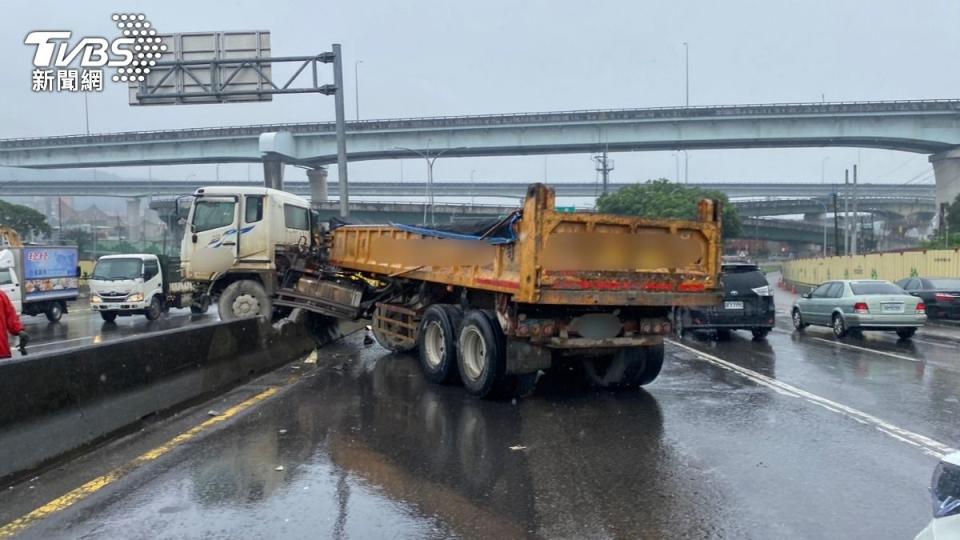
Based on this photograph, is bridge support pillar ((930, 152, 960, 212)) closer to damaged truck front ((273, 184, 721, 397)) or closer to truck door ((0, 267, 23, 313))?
damaged truck front ((273, 184, 721, 397))

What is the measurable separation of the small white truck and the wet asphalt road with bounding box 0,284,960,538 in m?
14.4

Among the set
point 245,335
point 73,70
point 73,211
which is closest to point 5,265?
point 73,70

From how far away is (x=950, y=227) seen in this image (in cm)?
5034

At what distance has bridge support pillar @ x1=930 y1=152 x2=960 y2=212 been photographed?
46688 mm

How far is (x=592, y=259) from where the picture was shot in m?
8.88

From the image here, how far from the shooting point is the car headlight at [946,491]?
2.89 m

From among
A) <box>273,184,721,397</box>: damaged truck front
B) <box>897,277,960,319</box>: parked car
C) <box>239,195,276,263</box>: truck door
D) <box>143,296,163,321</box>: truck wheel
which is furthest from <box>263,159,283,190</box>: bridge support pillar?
<box>273,184,721,397</box>: damaged truck front

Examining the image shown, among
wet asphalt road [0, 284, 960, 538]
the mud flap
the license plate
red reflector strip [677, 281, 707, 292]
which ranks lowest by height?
wet asphalt road [0, 284, 960, 538]

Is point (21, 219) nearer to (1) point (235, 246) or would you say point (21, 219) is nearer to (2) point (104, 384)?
(1) point (235, 246)

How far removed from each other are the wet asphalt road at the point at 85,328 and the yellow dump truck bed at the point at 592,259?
34.4 feet

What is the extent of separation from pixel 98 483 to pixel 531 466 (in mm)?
3417

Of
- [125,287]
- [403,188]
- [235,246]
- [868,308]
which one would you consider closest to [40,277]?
[125,287]

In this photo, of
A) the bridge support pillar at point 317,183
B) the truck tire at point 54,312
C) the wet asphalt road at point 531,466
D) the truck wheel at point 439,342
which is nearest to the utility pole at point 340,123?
the truck tire at point 54,312

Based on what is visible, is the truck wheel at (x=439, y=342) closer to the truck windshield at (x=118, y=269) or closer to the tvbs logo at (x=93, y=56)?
the tvbs logo at (x=93, y=56)
